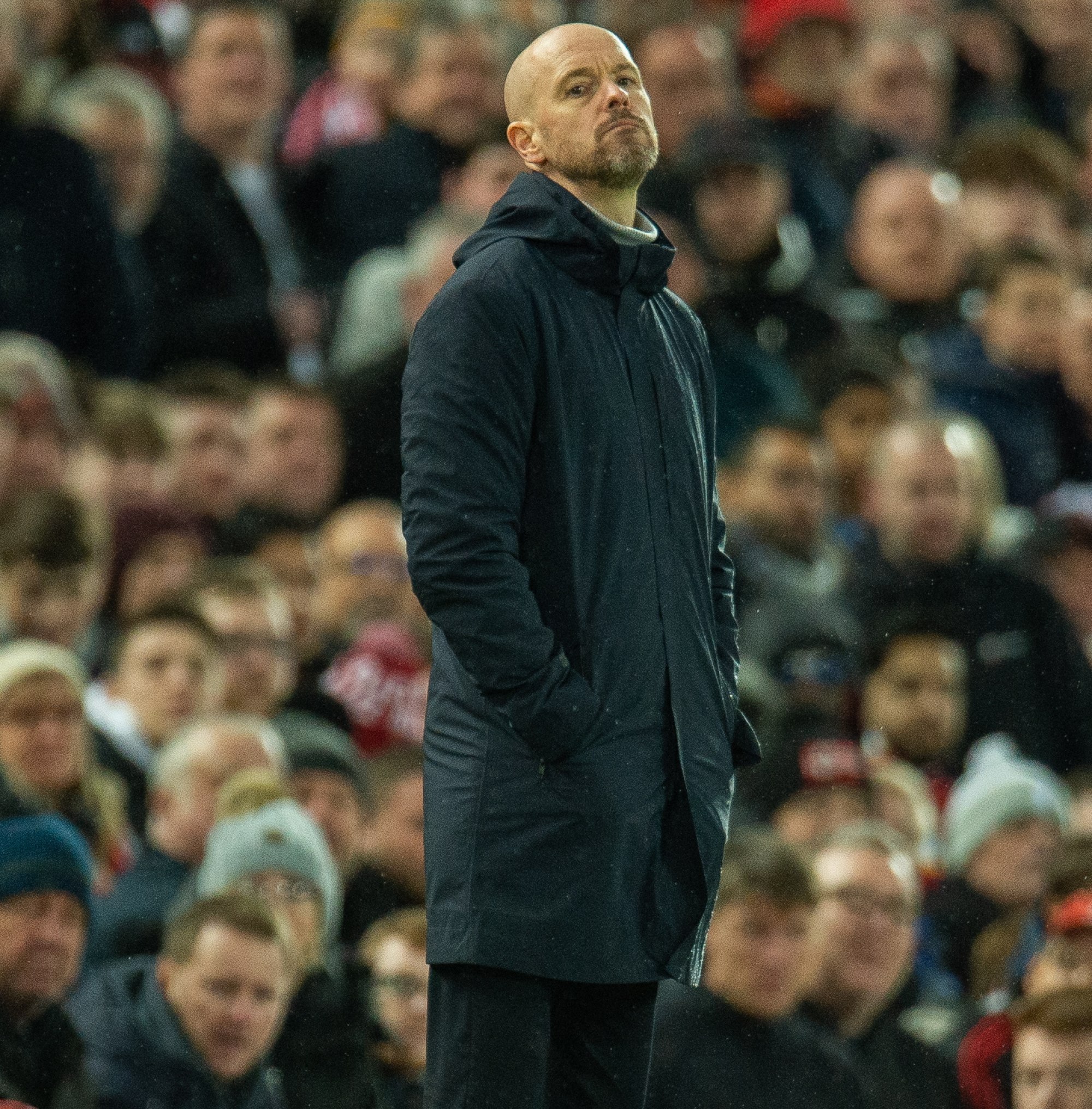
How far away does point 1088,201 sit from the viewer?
9.78m

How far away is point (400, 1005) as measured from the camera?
529cm

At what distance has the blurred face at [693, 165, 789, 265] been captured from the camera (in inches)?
333

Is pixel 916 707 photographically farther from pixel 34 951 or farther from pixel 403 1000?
pixel 34 951

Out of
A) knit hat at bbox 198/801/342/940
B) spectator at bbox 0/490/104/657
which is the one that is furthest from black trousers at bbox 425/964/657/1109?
spectator at bbox 0/490/104/657

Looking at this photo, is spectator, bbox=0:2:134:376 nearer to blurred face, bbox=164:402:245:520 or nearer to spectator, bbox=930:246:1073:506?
blurred face, bbox=164:402:245:520

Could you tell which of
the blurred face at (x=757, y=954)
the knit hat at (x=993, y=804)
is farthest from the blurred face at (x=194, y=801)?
the knit hat at (x=993, y=804)

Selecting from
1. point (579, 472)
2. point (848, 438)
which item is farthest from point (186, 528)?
point (579, 472)

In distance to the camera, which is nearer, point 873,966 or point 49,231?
point 873,966

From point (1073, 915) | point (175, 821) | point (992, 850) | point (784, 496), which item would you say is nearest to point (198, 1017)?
point (175, 821)

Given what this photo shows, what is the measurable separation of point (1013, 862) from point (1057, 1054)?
1421 mm

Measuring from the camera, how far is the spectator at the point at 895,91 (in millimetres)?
9578

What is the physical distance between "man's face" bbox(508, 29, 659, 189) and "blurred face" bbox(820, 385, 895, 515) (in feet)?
16.6

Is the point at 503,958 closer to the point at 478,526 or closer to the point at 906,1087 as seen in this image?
the point at 478,526

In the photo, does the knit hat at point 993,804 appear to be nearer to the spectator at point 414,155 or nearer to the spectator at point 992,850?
the spectator at point 992,850
